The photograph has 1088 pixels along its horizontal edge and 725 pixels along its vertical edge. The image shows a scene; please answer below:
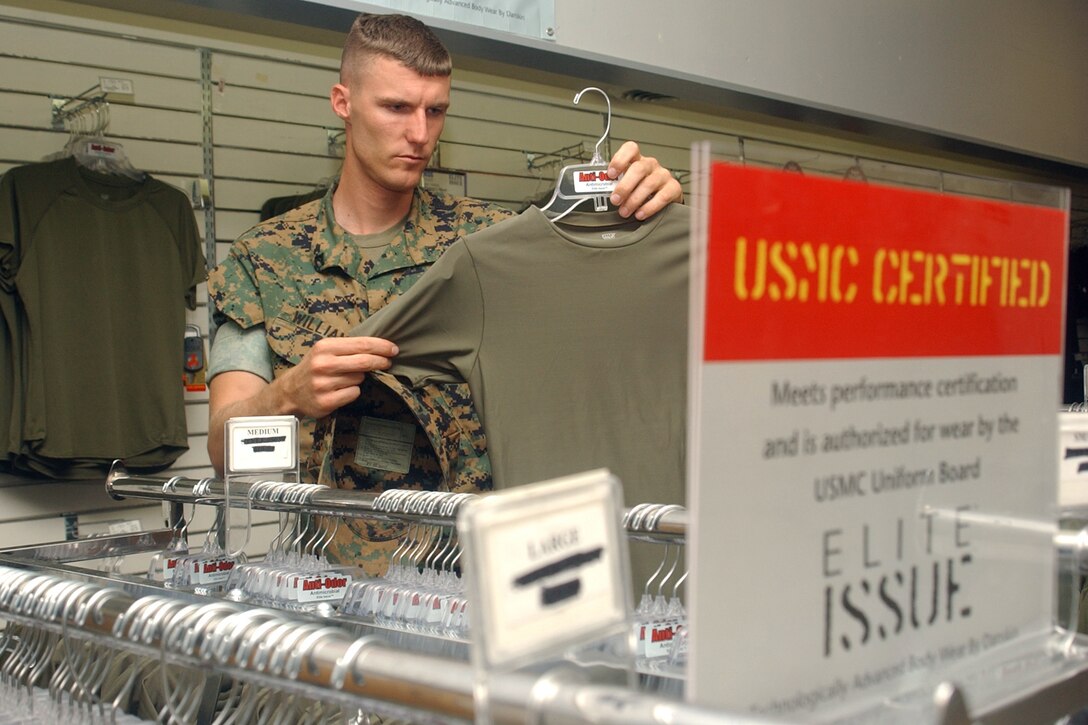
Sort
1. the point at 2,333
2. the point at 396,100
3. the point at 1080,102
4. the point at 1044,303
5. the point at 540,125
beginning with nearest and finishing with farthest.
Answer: the point at 1044,303
the point at 396,100
the point at 2,333
the point at 540,125
the point at 1080,102

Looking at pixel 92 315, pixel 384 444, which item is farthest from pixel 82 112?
pixel 384 444

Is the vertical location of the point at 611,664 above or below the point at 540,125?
below

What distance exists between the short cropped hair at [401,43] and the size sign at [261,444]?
0.90m

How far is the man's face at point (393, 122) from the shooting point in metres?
2.24

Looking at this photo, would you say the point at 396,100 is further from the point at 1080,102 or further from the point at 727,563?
the point at 1080,102

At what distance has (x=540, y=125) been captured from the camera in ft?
17.3

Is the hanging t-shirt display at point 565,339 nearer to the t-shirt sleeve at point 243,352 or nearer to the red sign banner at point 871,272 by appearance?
the t-shirt sleeve at point 243,352

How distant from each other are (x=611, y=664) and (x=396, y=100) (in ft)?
5.80

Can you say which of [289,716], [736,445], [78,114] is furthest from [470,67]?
[736,445]

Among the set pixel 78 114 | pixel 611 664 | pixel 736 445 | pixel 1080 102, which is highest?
pixel 1080 102

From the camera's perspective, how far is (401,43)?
7.48 feet

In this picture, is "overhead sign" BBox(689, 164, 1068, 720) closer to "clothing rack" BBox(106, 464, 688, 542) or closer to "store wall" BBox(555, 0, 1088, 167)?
"clothing rack" BBox(106, 464, 688, 542)

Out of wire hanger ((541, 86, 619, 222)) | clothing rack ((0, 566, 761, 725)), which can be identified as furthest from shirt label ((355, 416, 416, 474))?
clothing rack ((0, 566, 761, 725))

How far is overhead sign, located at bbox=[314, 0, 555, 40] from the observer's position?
3387 millimetres
